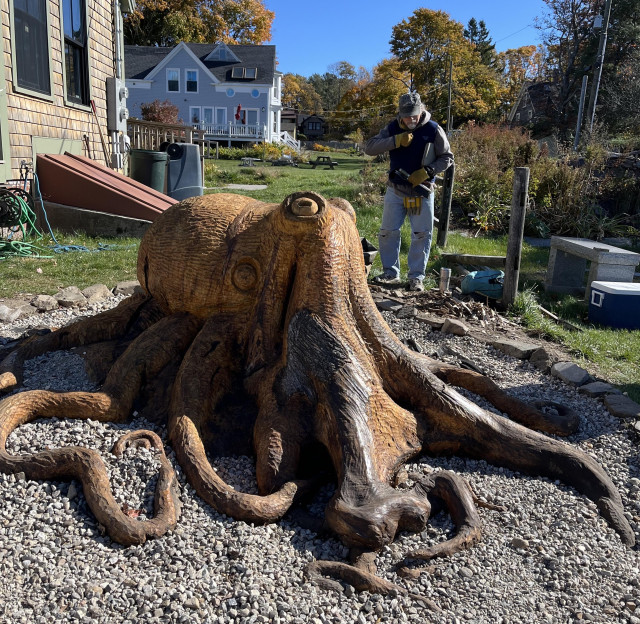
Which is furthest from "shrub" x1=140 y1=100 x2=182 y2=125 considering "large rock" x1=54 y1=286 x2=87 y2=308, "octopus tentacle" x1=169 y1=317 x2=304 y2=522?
"octopus tentacle" x1=169 y1=317 x2=304 y2=522

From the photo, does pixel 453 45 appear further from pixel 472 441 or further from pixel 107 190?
pixel 472 441

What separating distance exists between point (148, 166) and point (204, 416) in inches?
396

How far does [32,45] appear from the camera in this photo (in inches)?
343

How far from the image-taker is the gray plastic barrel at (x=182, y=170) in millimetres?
12812

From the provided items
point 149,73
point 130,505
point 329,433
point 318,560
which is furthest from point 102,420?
point 149,73

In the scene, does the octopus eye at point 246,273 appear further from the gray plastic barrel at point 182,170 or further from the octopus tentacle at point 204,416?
the gray plastic barrel at point 182,170

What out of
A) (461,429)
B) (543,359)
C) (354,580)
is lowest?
(354,580)

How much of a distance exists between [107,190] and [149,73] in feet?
107

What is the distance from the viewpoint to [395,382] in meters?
3.28

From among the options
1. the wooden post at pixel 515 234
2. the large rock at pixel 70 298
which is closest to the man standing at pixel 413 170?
the wooden post at pixel 515 234

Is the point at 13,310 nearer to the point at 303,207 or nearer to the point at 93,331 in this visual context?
the point at 93,331

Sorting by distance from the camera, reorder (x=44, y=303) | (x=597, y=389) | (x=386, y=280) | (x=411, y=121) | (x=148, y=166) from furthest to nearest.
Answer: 1. (x=148, y=166)
2. (x=386, y=280)
3. (x=411, y=121)
4. (x=44, y=303)
5. (x=597, y=389)

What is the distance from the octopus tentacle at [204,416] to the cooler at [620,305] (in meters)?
4.56

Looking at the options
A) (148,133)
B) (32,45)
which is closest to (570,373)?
(32,45)
